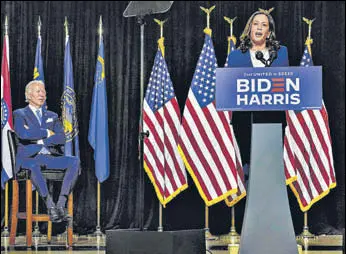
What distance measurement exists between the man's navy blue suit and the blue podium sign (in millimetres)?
2788

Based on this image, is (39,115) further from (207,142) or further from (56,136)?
(207,142)

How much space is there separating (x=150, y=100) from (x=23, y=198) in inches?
75.9

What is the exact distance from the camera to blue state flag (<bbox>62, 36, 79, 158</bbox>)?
26.7 feet

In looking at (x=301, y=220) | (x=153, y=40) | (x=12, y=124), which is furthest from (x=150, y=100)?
(x=301, y=220)

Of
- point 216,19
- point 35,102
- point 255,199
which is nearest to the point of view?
point 255,199

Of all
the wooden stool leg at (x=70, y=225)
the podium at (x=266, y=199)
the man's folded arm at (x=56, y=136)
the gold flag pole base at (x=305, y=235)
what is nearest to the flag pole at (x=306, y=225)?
the gold flag pole base at (x=305, y=235)

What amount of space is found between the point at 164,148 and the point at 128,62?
1.19m

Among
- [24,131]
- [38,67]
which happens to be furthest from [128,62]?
[24,131]

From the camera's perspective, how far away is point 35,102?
8023 millimetres

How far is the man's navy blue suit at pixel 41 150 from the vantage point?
7520 millimetres

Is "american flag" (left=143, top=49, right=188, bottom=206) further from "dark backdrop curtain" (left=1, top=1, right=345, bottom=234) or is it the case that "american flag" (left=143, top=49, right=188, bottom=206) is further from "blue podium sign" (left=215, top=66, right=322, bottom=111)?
"blue podium sign" (left=215, top=66, right=322, bottom=111)

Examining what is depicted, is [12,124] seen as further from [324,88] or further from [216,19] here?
[324,88]

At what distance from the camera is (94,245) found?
7.68 m

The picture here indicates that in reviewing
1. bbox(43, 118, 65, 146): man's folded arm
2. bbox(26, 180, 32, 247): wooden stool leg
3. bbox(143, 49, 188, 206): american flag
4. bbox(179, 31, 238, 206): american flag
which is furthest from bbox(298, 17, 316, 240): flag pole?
bbox(26, 180, 32, 247): wooden stool leg
